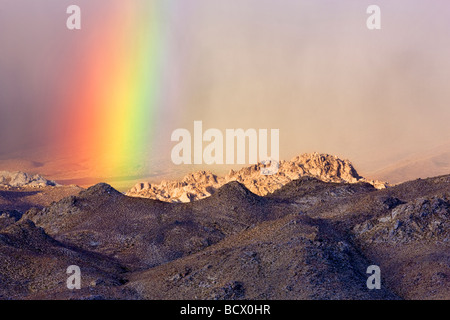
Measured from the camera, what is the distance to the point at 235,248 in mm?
39125

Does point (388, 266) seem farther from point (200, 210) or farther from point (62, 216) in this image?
point (62, 216)

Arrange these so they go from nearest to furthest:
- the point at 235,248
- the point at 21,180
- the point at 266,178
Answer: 1. the point at 235,248
2. the point at 266,178
3. the point at 21,180

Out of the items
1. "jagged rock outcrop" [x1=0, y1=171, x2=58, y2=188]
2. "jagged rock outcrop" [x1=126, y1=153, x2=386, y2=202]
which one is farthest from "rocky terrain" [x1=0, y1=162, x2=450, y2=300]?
"jagged rock outcrop" [x1=0, y1=171, x2=58, y2=188]

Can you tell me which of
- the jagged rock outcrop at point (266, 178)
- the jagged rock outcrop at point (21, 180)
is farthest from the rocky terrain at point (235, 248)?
the jagged rock outcrop at point (21, 180)

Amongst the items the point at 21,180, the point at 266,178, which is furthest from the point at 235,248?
the point at 21,180

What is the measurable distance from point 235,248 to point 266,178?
70722 mm

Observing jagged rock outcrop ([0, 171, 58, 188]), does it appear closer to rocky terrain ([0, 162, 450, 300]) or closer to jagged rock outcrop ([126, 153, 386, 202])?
jagged rock outcrop ([126, 153, 386, 202])

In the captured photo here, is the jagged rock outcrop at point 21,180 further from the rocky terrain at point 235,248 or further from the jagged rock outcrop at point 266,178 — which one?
the rocky terrain at point 235,248

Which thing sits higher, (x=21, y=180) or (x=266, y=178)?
(x=266, y=178)

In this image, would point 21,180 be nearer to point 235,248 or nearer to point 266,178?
point 266,178

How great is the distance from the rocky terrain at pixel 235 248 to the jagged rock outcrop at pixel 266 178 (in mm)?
41054

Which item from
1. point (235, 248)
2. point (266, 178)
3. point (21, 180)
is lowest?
point (21, 180)
